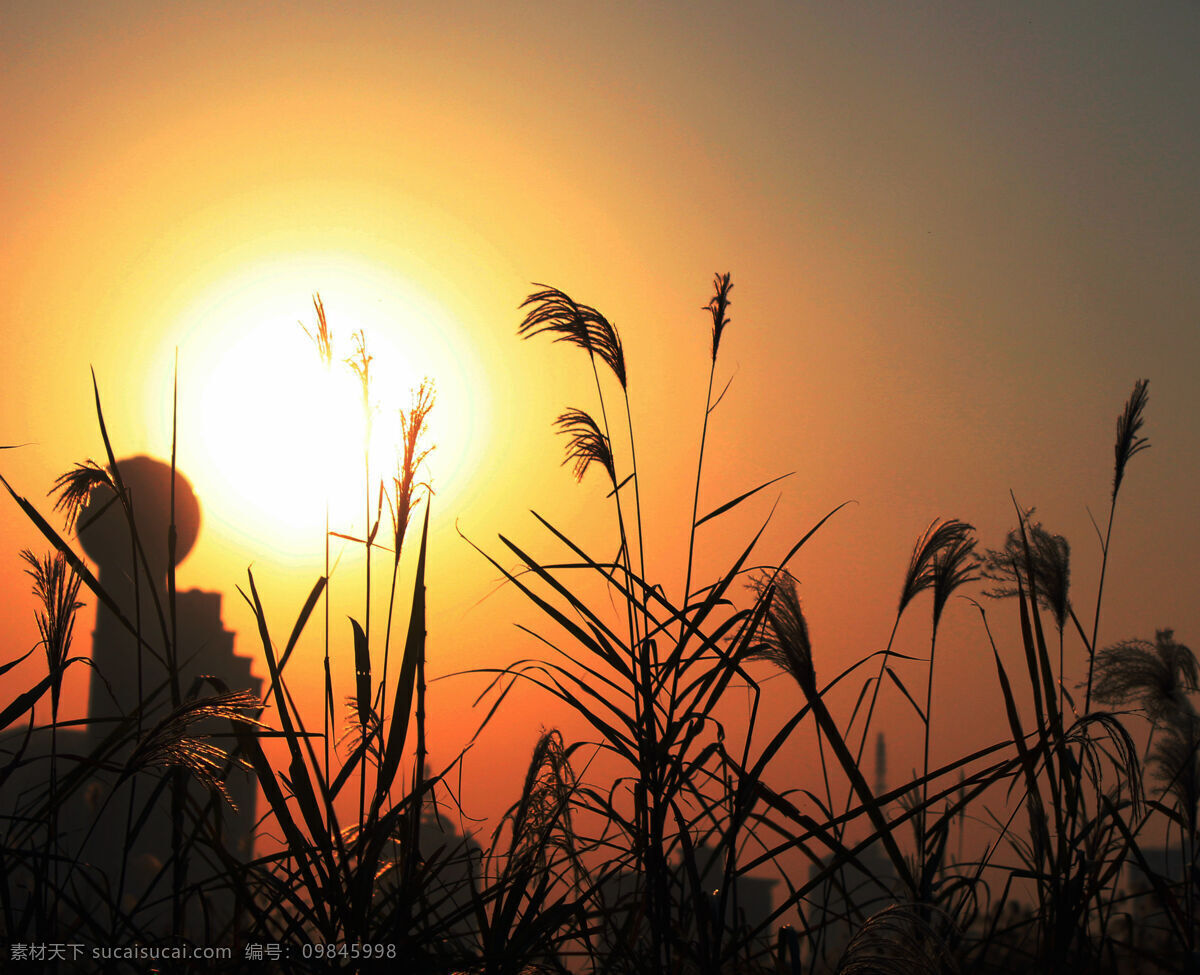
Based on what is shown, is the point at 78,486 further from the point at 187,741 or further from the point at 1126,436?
the point at 1126,436

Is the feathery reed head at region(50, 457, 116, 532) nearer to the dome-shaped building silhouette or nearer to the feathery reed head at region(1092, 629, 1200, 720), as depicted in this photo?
the dome-shaped building silhouette

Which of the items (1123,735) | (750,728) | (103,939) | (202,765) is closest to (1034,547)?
(1123,735)

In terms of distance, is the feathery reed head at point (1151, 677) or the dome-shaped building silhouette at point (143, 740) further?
the feathery reed head at point (1151, 677)

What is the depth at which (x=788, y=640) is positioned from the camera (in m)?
1.76

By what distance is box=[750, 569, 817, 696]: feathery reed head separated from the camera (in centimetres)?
173

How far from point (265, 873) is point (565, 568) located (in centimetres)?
77

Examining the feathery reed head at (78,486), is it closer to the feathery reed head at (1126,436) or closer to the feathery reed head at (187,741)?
the feathery reed head at (187,741)

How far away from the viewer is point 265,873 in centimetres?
158

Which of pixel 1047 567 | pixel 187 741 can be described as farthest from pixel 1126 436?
pixel 187 741

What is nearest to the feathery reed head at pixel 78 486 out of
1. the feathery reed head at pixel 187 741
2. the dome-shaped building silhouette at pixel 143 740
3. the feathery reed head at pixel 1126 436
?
the dome-shaped building silhouette at pixel 143 740

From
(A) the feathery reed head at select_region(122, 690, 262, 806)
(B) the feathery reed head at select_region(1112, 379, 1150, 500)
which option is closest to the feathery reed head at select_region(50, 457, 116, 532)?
(A) the feathery reed head at select_region(122, 690, 262, 806)

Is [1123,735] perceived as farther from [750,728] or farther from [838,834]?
[750,728]

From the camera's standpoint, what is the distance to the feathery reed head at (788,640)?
68.1 inches

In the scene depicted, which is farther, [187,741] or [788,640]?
[788,640]
